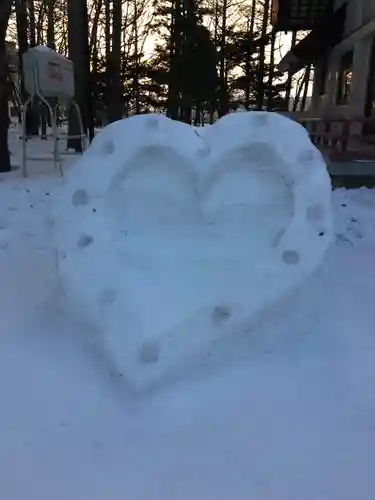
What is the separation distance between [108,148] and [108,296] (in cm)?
82

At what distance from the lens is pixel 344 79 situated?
13.0m

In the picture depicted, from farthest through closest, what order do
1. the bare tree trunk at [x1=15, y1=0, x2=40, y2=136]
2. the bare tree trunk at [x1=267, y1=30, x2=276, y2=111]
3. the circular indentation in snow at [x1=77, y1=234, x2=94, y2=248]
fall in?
the bare tree trunk at [x1=267, y1=30, x2=276, y2=111] → the bare tree trunk at [x1=15, y1=0, x2=40, y2=136] → the circular indentation in snow at [x1=77, y1=234, x2=94, y2=248]

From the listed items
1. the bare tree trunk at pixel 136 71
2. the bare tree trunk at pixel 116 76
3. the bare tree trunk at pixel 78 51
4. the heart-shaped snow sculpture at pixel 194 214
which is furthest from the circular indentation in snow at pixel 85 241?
the bare tree trunk at pixel 136 71

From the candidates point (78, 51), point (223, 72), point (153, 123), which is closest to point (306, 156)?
point (153, 123)

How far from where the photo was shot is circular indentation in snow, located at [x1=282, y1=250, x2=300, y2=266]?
2.42 m

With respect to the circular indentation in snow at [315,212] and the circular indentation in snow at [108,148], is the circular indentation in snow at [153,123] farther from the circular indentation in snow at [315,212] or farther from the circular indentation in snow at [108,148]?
the circular indentation in snow at [315,212]

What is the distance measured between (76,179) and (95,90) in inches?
703

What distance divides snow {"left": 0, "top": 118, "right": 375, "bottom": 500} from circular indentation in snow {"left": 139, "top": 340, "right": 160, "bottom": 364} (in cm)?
12

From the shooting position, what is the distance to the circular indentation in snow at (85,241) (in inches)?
98.2

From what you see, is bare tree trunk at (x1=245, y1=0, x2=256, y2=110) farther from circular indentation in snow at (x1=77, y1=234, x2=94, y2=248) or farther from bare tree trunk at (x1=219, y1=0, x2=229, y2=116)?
circular indentation in snow at (x1=77, y1=234, x2=94, y2=248)

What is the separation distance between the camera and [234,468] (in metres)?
1.75

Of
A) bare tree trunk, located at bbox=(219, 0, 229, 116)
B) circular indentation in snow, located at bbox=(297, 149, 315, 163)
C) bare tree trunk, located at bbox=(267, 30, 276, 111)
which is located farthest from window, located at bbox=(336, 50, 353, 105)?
circular indentation in snow, located at bbox=(297, 149, 315, 163)

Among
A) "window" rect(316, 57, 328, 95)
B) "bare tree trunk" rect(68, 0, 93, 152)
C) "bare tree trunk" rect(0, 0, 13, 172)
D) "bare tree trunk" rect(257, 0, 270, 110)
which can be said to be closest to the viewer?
"bare tree trunk" rect(0, 0, 13, 172)

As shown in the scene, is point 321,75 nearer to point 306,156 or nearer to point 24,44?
point 24,44
